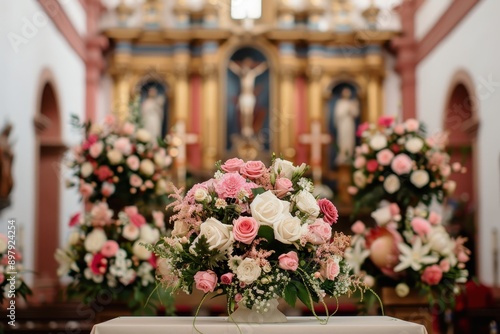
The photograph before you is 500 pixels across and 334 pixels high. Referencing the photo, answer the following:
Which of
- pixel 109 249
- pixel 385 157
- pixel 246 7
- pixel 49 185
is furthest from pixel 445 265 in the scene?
pixel 49 185

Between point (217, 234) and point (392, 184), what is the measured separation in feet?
9.06

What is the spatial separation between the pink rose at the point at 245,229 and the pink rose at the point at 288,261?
0.12 meters

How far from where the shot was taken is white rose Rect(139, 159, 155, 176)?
216 inches

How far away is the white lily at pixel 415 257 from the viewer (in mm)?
4883

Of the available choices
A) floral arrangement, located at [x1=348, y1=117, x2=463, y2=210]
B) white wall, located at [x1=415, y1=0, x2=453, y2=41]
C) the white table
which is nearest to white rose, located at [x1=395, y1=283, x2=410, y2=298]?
floral arrangement, located at [x1=348, y1=117, x2=463, y2=210]

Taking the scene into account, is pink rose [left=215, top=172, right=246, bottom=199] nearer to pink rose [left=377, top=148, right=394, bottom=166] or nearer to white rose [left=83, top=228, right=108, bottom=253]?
white rose [left=83, top=228, right=108, bottom=253]

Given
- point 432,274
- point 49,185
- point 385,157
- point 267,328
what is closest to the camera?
point 267,328

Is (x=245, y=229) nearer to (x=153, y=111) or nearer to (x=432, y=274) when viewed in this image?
(x=432, y=274)

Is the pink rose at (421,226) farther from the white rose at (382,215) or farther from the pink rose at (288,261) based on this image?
the pink rose at (288,261)

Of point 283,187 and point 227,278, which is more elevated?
point 283,187

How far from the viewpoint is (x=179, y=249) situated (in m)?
2.84

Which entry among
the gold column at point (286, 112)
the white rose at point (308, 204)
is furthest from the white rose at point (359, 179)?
the gold column at point (286, 112)

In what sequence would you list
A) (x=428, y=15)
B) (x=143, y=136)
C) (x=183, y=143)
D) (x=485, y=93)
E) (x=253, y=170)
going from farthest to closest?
(x=183, y=143) → (x=428, y=15) → (x=485, y=93) → (x=143, y=136) → (x=253, y=170)

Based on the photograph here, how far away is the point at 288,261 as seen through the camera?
9.09 ft
